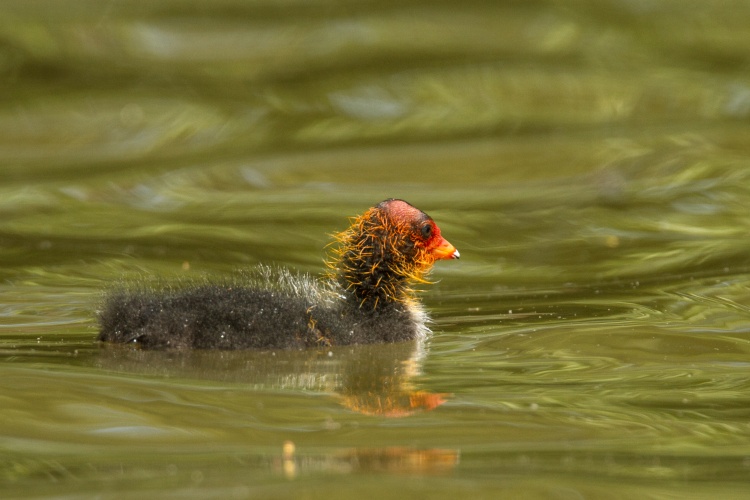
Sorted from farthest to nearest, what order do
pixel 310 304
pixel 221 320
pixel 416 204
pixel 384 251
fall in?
1. pixel 416 204
2. pixel 384 251
3. pixel 310 304
4. pixel 221 320

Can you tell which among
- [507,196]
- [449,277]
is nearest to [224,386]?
[449,277]

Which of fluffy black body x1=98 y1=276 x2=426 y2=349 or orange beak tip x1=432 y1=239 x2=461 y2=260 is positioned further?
orange beak tip x1=432 y1=239 x2=461 y2=260

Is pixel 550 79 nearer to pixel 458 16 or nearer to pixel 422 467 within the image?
pixel 458 16

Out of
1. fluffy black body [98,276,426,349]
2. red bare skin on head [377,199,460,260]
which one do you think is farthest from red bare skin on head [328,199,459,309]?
fluffy black body [98,276,426,349]

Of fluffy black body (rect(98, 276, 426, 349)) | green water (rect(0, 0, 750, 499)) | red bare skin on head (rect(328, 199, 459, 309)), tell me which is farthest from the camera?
red bare skin on head (rect(328, 199, 459, 309))

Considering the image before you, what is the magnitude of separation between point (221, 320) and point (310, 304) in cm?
56

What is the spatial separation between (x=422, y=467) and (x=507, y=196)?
20.9 ft

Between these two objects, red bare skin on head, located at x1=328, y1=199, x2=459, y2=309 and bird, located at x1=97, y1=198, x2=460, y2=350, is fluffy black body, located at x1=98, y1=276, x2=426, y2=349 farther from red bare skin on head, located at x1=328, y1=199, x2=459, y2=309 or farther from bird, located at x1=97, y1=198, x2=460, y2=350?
red bare skin on head, located at x1=328, y1=199, x2=459, y2=309

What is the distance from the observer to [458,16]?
14227 millimetres

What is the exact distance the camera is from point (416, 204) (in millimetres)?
11109

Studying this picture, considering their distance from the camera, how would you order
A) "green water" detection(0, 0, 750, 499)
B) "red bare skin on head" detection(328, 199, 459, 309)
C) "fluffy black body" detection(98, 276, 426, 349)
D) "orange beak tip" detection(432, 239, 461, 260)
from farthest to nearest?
1. "orange beak tip" detection(432, 239, 461, 260)
2. "red bare skin on head" detection(328, 199, 459, 309)
3. "fluffy black body" detection(98, 276, 426, 349)
4. "green water" detection(0, 0, 750, 499)

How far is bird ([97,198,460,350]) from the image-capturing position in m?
7.04

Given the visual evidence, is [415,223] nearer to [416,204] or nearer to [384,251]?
[384,251]

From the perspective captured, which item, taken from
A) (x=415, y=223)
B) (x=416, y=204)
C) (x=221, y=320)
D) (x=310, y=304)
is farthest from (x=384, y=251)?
(x=416, y=204)
